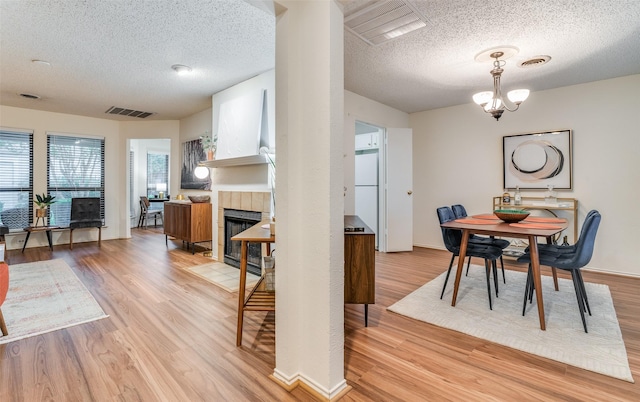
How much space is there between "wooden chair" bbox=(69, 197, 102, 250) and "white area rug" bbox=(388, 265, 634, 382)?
5.55 m

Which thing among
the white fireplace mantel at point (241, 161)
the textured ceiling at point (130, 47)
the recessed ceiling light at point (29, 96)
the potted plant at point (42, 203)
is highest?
the recessed ceiling light at point (29, 96)

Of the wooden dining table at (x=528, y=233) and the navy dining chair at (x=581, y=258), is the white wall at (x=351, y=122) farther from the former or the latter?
the navy dining chair at (x=581, y=258)

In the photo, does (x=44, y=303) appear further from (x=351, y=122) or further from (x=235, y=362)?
(x=351, y=122)

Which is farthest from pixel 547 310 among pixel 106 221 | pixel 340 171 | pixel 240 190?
pixel 106 221

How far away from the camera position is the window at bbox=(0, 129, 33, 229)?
A: 503 cm

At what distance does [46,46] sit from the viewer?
286 centimetres

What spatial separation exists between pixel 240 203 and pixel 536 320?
3339 millimetres

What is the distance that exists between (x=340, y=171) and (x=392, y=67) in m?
2.41

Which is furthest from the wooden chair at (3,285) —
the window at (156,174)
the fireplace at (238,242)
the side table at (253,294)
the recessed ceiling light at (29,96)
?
the window at (156,174)

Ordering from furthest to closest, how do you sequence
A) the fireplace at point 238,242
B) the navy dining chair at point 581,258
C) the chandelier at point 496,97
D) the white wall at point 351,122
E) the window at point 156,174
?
the window at point 156,174
the white wall at point 351,122
the fireplace at point 238,242
the chandelier at point 496,97
the navy dining chair at point 581,258

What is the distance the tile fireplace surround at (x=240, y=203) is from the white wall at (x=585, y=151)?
126 inches

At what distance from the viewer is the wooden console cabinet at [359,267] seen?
7.11 ft

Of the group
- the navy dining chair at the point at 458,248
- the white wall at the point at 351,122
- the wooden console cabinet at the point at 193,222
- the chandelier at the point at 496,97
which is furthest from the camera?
the wooden console cabinet at the point at 193,222

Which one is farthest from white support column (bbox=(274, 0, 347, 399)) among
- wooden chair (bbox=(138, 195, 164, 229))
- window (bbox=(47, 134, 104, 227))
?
wooden chair (bbox=(138, 195, 164, 229))
